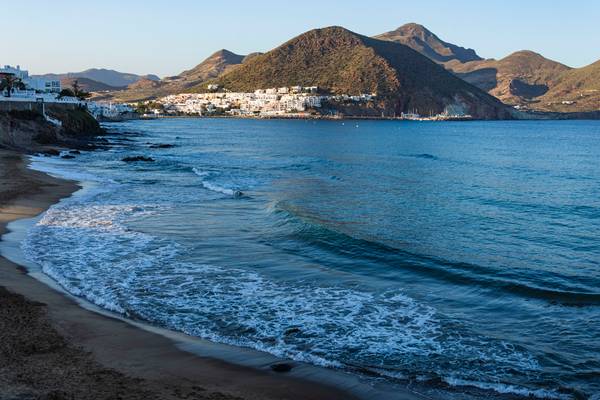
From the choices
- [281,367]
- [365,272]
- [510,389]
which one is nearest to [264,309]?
[281,367]

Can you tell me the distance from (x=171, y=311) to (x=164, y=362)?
124 inches

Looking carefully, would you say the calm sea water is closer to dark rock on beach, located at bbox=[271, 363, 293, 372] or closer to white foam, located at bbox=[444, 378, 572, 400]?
white foam, located at bbox=[444, 378, 572, 400]

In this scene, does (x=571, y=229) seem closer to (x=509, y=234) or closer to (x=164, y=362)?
(x=509, y=234)

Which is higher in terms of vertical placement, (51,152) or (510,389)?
(51,152)

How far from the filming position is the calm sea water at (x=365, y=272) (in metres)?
10.7

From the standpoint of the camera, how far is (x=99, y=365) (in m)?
9.21

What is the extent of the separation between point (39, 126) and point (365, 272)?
50.2 metres

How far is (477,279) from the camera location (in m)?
15.7

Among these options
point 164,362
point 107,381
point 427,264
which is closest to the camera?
point 107,381

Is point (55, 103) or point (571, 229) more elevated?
point (55, 103)

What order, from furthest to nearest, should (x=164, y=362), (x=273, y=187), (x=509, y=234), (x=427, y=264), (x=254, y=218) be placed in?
(x=273, y=187)
(x=254, y=218)
(x=509, y=234)
(x=427, y=264)
(x=164, y=362)

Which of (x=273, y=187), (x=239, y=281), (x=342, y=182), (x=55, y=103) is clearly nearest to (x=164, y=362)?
(x=239, y=281)

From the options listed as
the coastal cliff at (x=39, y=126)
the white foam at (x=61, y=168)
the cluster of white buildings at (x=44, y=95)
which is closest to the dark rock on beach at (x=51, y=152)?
the coastal cliff at (x=39, y=126)

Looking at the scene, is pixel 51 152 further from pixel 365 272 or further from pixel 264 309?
pixel 264 309
